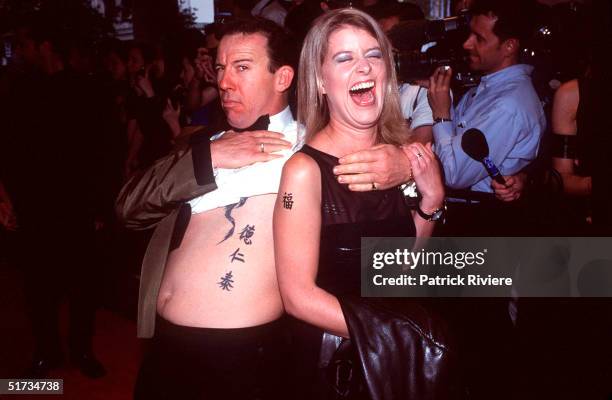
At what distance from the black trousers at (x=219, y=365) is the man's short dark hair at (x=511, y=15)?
6.32 feet

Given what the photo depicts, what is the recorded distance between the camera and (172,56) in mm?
6055

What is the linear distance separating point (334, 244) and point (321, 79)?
0.50m

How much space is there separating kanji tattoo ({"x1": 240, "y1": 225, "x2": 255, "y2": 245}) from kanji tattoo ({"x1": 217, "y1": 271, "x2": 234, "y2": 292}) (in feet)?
0.36

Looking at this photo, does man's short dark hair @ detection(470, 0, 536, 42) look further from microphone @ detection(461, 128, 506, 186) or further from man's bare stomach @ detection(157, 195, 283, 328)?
man's bare stomach @ detection(157, 195, 283, 328)

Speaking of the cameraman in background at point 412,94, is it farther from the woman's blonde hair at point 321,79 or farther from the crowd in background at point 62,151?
the woman's blonde hair at point 321,79

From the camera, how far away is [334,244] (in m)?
1.62

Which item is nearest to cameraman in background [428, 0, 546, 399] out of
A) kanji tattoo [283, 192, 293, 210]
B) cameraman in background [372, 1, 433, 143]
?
cameraman in background [372, 1, 433, 143]

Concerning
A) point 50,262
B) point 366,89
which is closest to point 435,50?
point 366,89

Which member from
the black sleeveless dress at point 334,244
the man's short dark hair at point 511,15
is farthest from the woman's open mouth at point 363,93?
the man's short dark hair at point 511,15

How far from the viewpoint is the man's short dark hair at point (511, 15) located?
2.84 meters

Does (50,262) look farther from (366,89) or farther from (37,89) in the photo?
(366,89)

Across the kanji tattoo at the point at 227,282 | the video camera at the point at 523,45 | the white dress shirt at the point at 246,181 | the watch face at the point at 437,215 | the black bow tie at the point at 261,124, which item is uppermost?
the video camera at the point at 523,45

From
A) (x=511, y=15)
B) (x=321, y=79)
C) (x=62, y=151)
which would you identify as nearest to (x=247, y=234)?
(x=321, y=79)

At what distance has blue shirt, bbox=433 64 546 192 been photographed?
9.05 ft
